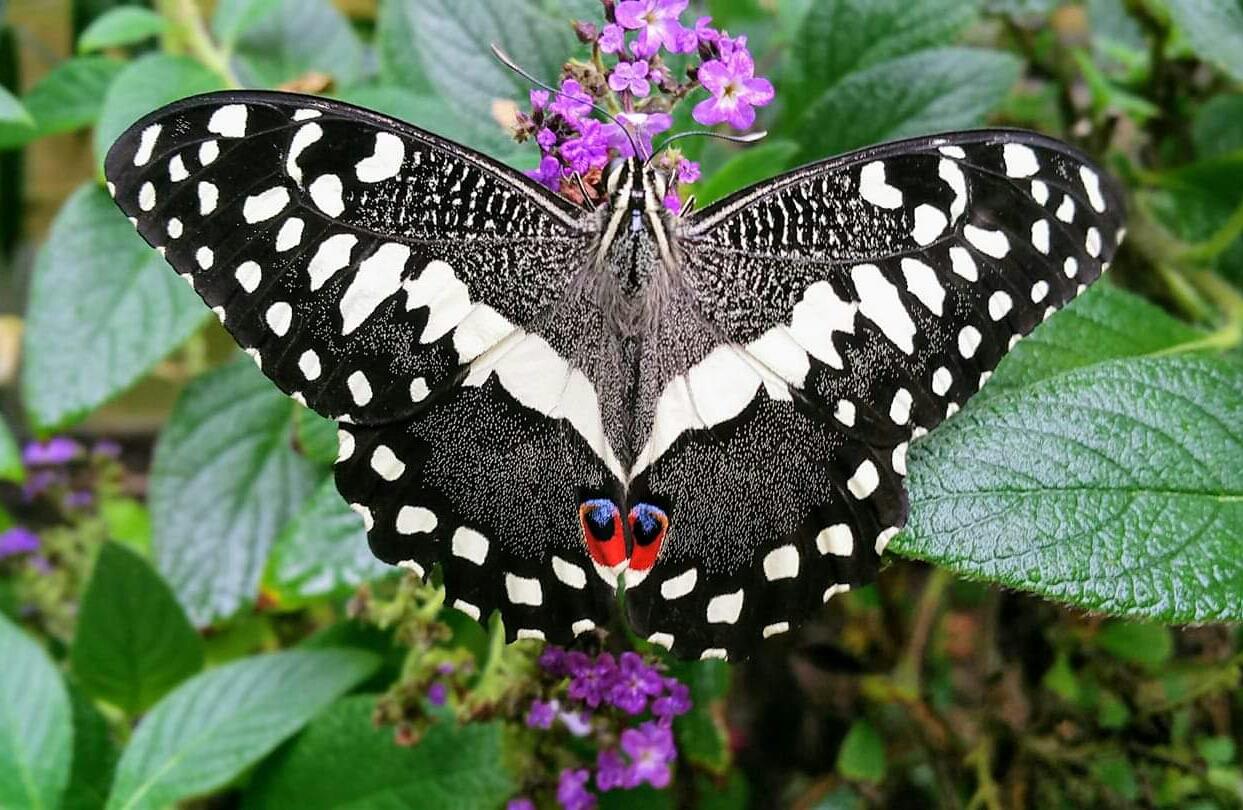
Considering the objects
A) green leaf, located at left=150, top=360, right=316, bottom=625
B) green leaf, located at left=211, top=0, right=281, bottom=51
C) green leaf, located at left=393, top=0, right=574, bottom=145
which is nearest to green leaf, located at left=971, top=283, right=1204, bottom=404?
green leaf, located at left=393, top=0, right=574, bottom=145

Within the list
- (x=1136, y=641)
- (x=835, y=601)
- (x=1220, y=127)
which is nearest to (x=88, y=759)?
(x=835, y=601)

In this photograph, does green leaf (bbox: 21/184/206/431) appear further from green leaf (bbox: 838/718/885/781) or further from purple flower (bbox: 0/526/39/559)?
green leaf (bbox: 838/718/885/781)

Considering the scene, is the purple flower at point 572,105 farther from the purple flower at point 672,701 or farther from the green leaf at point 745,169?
the purple flower at point 672,701

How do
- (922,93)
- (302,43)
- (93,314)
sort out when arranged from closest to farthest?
(922,93), (93,314), (302,43)

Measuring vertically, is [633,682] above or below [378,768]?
above

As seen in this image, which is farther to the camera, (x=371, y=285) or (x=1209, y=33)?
(x=1209, y=33)

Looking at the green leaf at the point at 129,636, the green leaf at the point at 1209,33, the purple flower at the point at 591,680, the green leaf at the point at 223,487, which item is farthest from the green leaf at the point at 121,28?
the green leaf at the point at 1209,33

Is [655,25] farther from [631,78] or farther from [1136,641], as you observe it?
[1136,641]
